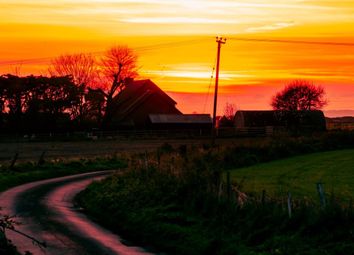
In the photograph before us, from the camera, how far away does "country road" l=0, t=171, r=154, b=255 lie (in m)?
17.2

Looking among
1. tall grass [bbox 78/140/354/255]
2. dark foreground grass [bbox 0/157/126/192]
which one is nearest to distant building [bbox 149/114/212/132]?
dark foreground grass [bbox 0/157/126/192]

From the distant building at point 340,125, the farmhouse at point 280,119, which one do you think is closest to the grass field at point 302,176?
the distant building at point 340,125

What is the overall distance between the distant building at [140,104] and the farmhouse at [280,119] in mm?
12824

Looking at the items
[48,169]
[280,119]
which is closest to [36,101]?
[280,119]

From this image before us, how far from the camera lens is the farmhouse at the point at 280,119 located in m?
111

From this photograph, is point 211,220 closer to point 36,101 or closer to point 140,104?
point 36,101

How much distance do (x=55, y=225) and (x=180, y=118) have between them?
86.0 metres

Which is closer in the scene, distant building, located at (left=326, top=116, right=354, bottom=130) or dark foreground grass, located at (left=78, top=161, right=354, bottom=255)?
dark foreground grass, located at (left=78, top=161, right=354, bottom=255)

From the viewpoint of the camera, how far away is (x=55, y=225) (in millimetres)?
21344

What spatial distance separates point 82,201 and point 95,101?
243 ft

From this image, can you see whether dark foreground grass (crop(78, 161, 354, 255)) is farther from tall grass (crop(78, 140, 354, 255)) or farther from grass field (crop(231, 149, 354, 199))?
grass field (crop(231, 149, 354, 199))

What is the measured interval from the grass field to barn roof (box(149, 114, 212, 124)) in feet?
174

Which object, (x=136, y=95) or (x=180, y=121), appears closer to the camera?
(x=180, y=121)

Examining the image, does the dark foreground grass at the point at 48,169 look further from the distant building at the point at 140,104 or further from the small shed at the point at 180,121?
the distant building at the point at 140,104
